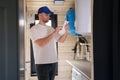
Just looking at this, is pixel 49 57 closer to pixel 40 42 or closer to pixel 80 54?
pixel 40 42

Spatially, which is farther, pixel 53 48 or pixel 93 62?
pixel 53 48

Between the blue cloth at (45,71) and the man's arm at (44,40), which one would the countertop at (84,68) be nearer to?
the blue cloth at (45,71)

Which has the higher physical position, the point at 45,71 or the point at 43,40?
the point at 43,40

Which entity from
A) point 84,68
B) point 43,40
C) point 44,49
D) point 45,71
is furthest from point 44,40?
point 84,68

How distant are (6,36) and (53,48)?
1.73 meters

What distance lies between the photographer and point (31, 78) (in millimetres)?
5277

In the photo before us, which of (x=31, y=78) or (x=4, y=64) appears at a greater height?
(x=4, y=64)

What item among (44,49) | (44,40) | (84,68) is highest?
(44,40)

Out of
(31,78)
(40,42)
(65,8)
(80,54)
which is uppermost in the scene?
(65,8)

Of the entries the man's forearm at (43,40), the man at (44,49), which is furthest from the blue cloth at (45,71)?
the man's forearm at (43,40)

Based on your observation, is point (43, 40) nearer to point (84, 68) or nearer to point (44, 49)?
point (44, 49)

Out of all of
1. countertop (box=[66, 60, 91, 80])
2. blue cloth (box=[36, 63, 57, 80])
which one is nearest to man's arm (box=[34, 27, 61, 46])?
blue cloth (box=[36, 63, 57, 80])
